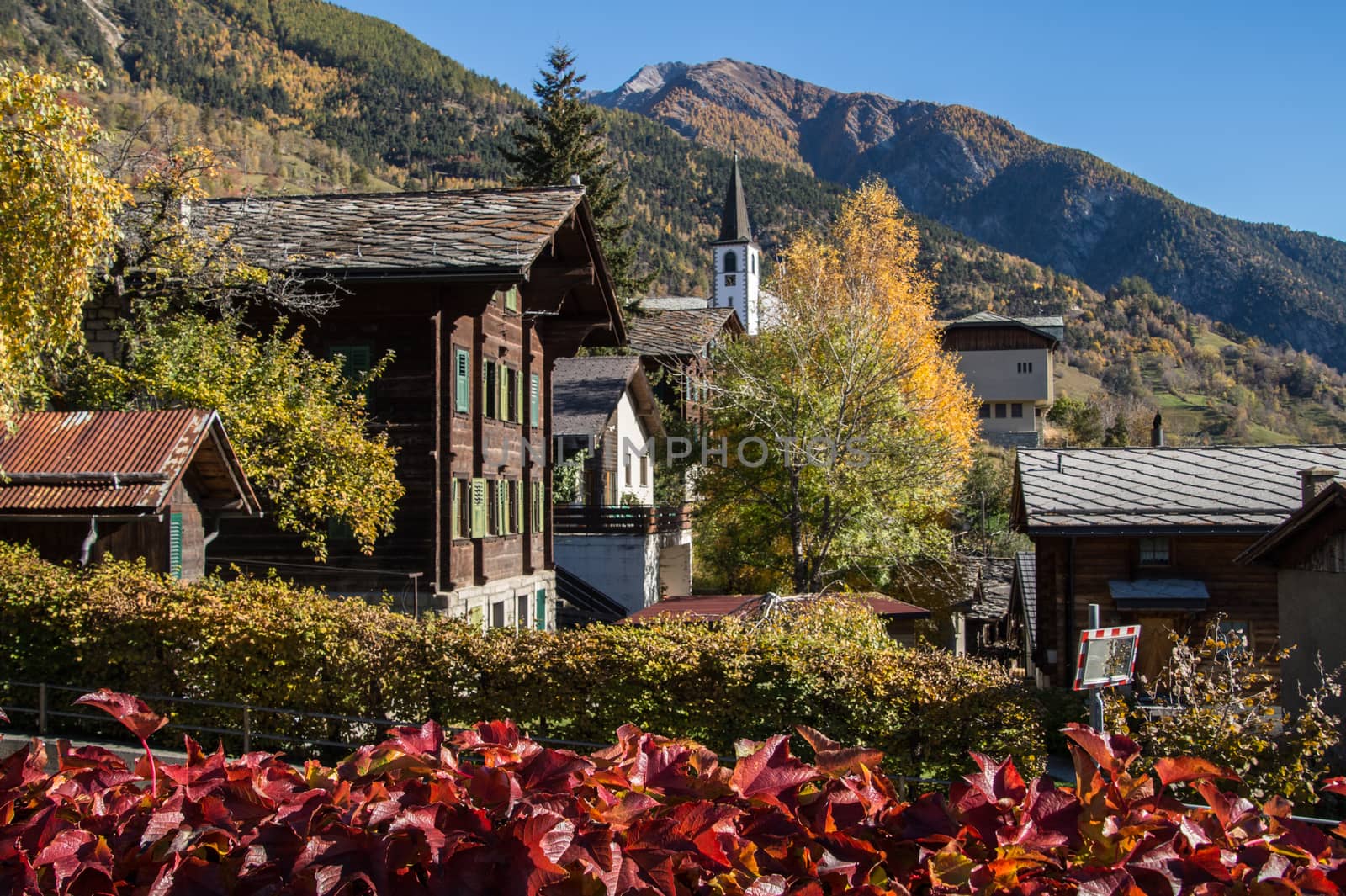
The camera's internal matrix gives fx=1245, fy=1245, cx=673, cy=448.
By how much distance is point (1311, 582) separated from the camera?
49.9ft

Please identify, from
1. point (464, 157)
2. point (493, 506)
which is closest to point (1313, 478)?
point (493, 506)

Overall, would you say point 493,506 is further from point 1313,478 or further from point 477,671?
point 1313,478

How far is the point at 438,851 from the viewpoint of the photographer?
344 centimetres

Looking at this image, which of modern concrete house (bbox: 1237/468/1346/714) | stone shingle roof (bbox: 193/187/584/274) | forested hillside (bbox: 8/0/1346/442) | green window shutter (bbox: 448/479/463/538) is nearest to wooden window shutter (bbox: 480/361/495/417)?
green window shutter (bbox: 448/479/463/538)

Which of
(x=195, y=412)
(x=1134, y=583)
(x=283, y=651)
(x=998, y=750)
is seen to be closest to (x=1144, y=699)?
(x=1134, y=583)

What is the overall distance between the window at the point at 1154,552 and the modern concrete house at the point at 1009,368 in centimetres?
5784

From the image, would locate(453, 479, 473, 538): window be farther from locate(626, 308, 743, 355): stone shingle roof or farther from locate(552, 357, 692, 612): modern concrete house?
locate(626, 308, 743, 355): stone shingle roof

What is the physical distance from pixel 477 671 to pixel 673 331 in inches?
1713

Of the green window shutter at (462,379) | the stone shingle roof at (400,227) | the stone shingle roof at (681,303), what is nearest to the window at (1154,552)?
the stone shingle roof at (400,227)

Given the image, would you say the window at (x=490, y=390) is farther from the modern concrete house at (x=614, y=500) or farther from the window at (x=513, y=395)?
the modern concrete house at (x=614, y=500)

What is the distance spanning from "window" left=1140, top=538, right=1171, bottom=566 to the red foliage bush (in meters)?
20.5

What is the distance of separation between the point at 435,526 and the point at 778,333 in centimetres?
1470

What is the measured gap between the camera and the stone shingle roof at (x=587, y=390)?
38.9 meters

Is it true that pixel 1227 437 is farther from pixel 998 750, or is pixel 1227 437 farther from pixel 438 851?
pixel 438 851
